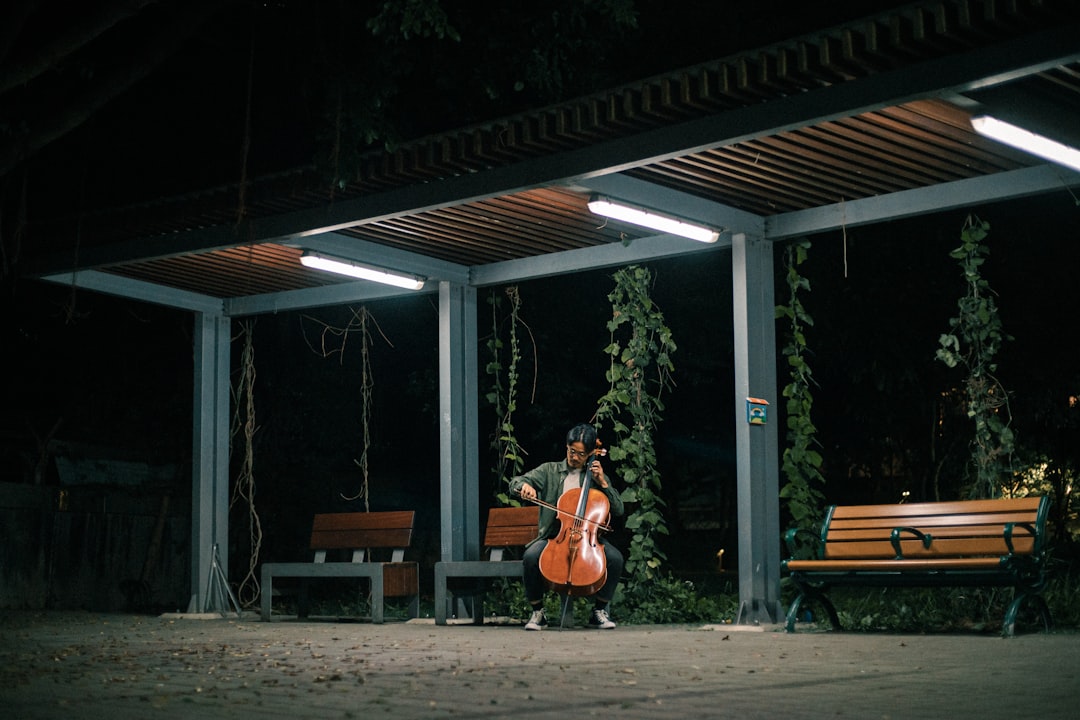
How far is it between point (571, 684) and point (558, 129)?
13.6 ft

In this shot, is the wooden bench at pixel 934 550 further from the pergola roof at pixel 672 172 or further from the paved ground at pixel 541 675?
the pergola roof at pixel 672 172

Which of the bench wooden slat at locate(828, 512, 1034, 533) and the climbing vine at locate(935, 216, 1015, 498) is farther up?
the climbing vine at locate(935, 216, 1015, 498)

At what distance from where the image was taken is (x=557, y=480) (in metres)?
11.0

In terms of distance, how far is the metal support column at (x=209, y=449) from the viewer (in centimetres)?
1414

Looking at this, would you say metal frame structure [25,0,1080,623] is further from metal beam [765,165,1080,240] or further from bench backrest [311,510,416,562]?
bench backrest [311,510,416,562]

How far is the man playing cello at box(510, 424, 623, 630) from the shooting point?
1072 centimetres

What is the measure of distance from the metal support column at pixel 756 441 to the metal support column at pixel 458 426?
115 inches

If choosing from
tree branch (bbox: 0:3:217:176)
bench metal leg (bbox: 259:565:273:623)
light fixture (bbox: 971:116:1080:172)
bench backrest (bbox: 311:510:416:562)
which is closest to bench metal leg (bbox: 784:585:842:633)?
light fixture (bbox: 971:116:1080:172)

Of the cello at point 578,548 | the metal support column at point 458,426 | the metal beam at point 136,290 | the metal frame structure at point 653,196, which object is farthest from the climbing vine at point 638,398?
the metal beam at point 136,290

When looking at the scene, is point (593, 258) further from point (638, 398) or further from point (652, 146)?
point (652, 146)

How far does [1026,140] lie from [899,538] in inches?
117

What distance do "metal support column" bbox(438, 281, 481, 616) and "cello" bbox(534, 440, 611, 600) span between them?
231cm

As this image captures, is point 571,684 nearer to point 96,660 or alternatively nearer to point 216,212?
point 96,660

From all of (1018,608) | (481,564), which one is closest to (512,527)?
(481,564)
